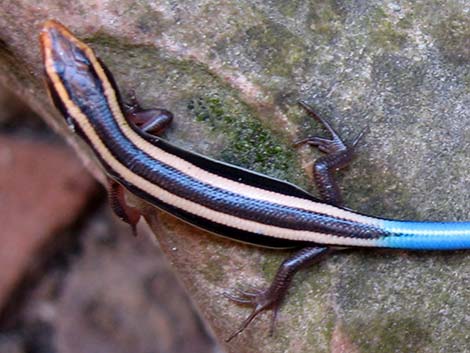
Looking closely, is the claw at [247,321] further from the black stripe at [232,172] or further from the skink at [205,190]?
the black stripe at [232,172]

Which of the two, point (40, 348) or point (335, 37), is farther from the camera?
point (40, 348)

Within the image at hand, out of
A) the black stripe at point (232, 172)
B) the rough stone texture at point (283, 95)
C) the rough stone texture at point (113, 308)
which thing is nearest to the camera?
the black stripe at point (232, 172)

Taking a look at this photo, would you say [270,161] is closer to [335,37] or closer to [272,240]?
[272,240]

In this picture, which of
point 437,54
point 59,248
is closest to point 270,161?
point 437,54

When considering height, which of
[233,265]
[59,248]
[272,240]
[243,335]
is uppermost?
[272,240]

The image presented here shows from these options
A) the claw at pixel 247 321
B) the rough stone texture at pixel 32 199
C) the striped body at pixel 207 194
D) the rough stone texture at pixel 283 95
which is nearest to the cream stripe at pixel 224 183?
the striped body at pixel 207 194

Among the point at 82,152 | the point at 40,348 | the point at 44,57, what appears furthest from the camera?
the point at 40,348

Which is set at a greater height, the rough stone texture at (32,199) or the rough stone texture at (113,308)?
the rough stone texture at (32,199)
